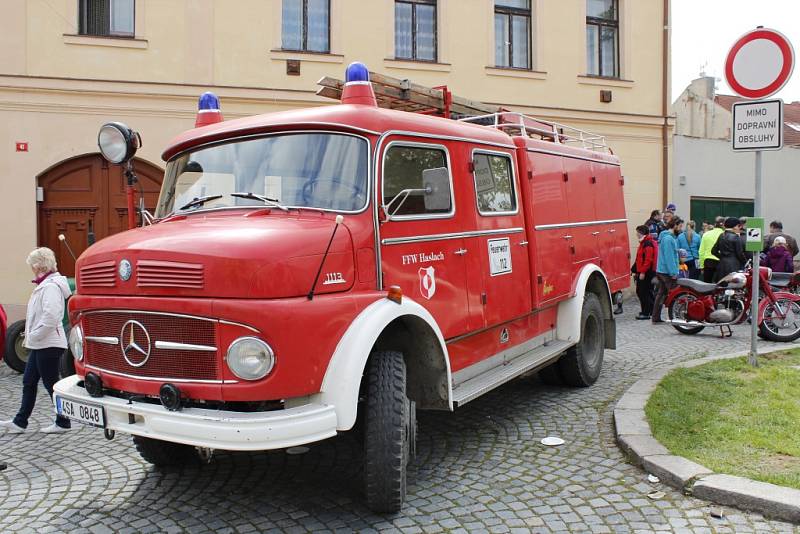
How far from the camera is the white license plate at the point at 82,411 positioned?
4.01m

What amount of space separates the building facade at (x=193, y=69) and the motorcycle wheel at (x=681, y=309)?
5.88m

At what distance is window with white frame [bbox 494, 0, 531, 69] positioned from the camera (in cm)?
1530

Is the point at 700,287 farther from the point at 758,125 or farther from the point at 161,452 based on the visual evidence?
the point at 161,452

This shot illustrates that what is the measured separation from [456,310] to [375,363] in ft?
3.45

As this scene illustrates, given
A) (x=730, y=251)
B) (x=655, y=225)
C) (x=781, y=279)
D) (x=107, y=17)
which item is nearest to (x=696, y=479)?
(x=781, y=279)

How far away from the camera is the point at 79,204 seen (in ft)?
40.7

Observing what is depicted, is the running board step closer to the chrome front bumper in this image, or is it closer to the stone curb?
the stone curb

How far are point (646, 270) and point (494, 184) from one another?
25.8 ft

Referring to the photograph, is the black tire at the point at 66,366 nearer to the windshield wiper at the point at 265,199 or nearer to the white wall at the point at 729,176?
the windshield wiper at the point at 265,199

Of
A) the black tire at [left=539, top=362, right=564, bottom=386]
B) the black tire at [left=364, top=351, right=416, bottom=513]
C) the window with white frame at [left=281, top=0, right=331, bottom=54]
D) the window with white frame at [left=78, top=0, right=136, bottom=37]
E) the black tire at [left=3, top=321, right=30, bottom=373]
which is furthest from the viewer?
the window with white frame at [left=281, top=0, right=331, bottom=54]

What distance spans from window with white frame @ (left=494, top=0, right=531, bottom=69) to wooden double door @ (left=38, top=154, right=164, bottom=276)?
26.7 ft

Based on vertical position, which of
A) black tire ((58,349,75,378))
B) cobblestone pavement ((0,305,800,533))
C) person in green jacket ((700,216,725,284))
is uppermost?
person in green jacket ((700,216,725,284))

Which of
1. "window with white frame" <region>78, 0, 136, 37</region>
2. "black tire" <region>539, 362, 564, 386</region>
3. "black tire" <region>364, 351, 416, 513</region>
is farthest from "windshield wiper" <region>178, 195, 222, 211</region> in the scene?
"window with white frame" <region>78, 0, 136, 37</region>

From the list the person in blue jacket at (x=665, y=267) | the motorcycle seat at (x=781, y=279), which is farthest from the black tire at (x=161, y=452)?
the motorcycle seat at (x=781, y=279)
